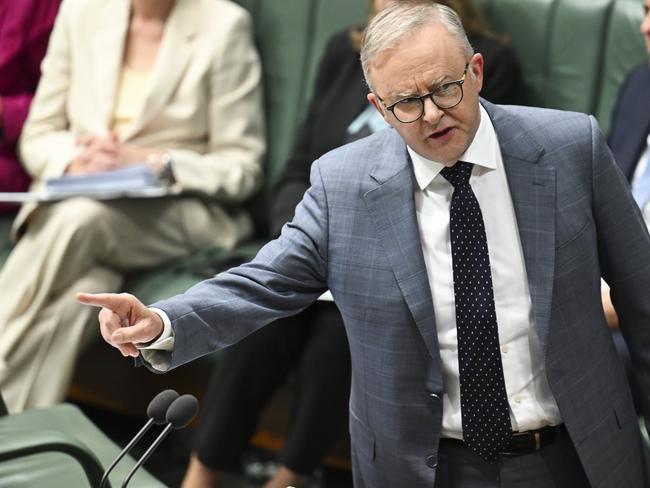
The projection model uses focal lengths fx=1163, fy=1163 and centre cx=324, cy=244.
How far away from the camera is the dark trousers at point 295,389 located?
107 inches

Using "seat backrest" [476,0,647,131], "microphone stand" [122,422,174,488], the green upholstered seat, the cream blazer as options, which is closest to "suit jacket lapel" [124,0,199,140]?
the cream blazer

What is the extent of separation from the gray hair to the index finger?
49 cm

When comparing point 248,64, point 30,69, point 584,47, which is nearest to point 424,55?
point 584,47

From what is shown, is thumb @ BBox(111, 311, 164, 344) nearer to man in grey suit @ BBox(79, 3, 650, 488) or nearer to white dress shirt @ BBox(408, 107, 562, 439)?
man in grey suit @ BBox(79, 3, 650, 488)

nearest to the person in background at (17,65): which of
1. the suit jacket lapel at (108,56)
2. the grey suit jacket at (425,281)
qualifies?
the suit jacket lapel at (108,56)

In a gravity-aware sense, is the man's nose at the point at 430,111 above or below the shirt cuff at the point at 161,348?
above

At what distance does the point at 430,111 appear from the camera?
165 centimetres

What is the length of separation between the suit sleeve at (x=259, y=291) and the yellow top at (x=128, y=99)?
1649 mm

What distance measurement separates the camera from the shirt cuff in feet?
5.39

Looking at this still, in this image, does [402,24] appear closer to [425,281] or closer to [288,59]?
[425,281]

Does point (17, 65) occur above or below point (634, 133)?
below

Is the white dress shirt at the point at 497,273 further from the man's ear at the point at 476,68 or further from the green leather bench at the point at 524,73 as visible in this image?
the green leather bench at the point at 524,73

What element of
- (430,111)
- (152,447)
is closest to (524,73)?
(430,111)

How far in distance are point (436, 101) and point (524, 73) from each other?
1645 millimetres
